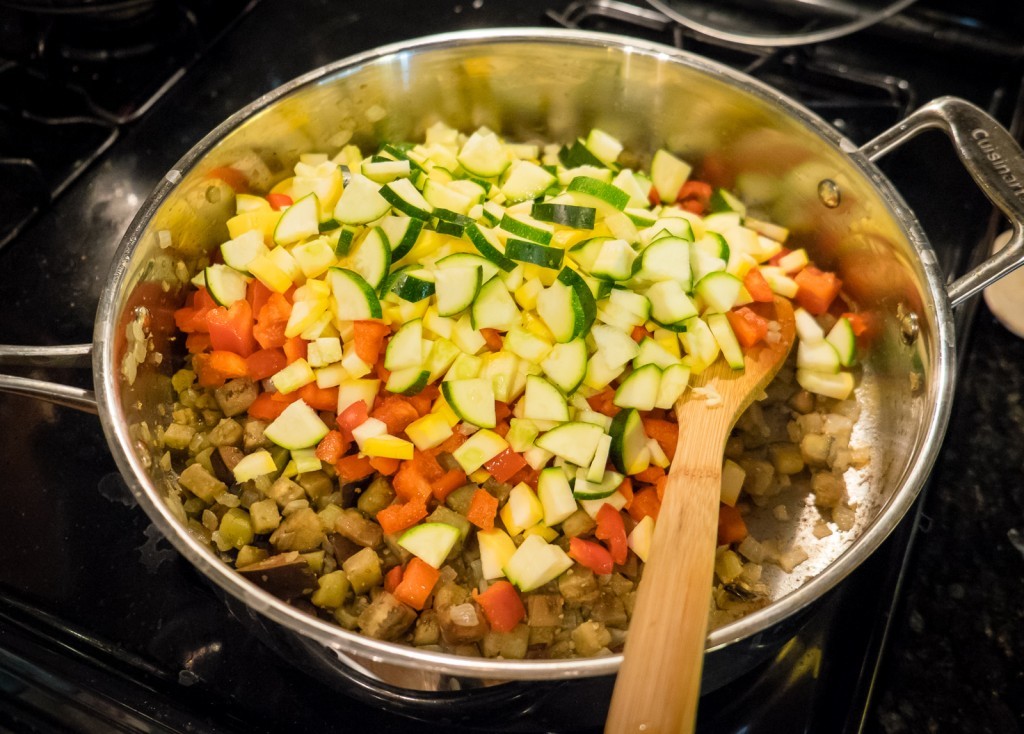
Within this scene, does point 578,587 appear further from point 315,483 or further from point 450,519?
point 315,483

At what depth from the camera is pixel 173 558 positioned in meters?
1.43

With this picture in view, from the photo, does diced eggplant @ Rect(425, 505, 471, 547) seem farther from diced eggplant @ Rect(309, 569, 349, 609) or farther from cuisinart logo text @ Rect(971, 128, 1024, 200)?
cuisinart logo text @ Rect(971, 128, 1024, 200)

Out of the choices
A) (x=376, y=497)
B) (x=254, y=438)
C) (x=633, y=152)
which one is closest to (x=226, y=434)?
(x=254, y=438)

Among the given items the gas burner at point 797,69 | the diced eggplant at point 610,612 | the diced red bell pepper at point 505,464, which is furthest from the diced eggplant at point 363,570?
the gas burner at point 797,69

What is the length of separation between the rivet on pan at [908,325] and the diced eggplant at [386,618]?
3.37 ft

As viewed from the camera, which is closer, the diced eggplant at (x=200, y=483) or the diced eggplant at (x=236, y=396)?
the diced eggplant at (x=200, y=483)

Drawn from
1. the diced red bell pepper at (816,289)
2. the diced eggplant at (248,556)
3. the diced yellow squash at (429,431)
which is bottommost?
the diced eggplant at (248,556)

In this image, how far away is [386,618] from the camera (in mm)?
1249

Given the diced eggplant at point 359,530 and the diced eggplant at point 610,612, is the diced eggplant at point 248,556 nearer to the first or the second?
the diced eggplant at point 359,530

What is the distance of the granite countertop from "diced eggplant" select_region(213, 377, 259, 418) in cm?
124

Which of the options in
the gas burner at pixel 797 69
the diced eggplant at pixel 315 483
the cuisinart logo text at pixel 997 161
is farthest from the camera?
the gas burner at pixel 797 69

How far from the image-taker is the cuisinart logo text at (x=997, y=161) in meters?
1.32

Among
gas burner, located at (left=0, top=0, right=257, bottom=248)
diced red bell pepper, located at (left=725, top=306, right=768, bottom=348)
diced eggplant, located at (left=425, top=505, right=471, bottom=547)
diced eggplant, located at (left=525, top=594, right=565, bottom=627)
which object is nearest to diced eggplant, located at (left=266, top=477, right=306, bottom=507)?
diced eggplant, located at (left=425, top=505, right=471, bottom=547)

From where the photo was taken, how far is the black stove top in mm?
1287
